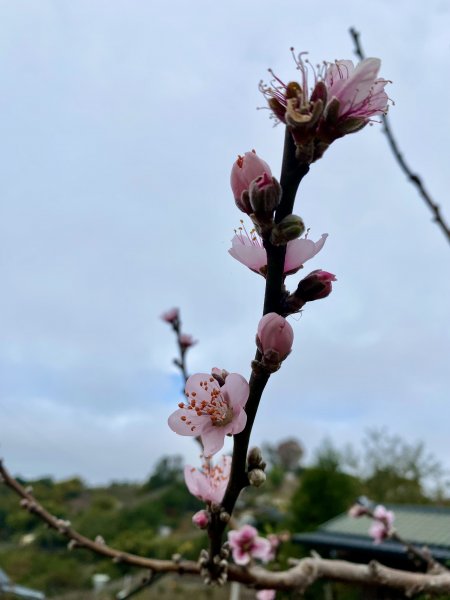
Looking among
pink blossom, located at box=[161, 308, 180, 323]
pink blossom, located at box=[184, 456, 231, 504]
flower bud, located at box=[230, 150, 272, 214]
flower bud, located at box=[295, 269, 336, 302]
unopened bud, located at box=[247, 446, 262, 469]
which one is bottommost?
unopened bud, located at box=[247, 446, 262, 469]

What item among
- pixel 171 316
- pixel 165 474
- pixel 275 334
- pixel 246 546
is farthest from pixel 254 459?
pixel 165 474

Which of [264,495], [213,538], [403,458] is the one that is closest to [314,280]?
[213,538]

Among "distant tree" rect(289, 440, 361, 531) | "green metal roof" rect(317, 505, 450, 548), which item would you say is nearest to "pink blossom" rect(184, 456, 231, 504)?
"green metal roof" rect(317, 505, 450, 548)

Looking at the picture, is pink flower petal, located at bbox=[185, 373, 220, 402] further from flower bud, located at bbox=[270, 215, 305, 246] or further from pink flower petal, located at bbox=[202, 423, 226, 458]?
flower bud, located at bbox=[270, 215, 305, 246]

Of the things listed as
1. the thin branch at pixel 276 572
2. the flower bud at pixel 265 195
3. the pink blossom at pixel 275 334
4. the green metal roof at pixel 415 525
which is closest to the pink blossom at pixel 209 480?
the thin branch at pixel 276 572

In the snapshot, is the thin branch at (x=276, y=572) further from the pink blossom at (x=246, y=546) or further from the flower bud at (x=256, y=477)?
the flower bud at (x=256, y=477)
